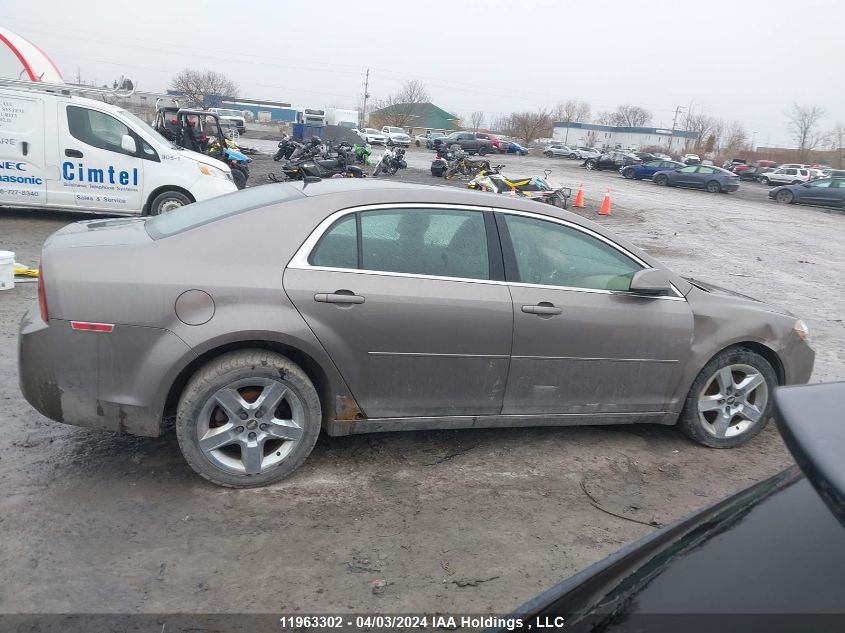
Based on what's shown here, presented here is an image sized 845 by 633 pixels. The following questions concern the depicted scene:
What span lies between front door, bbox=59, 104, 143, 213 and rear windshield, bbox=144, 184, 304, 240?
6585mm

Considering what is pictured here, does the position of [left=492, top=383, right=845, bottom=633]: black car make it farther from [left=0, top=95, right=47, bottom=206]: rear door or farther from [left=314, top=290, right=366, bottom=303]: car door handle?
[left=0, top=95, right=47, bottom=206]: rear door

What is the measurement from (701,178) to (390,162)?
62.4 feet

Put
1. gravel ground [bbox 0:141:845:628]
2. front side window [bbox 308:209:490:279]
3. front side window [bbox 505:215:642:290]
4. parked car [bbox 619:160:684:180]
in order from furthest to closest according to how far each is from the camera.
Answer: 1. parked car [bbox 619:160:684:180]
2. front side window [bbox 505:215:642:290]
3. front side window [bbox 308:209:490:279]
4. gravel ground [bbox 0:141:845:628]

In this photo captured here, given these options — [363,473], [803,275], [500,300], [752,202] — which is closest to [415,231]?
[500,300]

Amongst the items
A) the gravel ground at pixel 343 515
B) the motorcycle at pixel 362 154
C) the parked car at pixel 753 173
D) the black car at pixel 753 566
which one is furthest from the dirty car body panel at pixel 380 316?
the parked car at pixel 753 173

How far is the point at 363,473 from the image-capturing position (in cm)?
384

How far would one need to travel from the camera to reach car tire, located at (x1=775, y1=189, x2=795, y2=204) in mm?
31703

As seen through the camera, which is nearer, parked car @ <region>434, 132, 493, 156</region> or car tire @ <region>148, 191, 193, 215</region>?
car tire @ <region>148, 191, 193, 215</region>

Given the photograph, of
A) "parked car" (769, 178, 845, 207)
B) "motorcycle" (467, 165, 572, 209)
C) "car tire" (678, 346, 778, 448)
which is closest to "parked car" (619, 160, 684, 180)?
"parked car" (769, 178, 845, 207)

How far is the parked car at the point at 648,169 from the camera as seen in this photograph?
37.3 m

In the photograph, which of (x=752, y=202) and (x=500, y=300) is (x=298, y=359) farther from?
(x=752, y=202)

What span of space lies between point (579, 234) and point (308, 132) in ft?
107

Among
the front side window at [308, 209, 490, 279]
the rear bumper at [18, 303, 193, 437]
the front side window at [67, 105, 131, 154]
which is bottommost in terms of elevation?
the rear bumper at [18, 303, 193, 437]

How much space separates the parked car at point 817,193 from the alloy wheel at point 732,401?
30.5 metres
